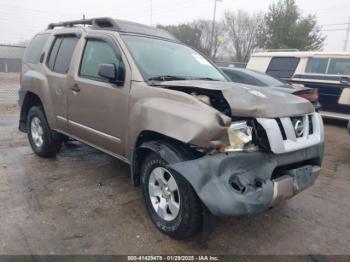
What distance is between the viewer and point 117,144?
12.1ft

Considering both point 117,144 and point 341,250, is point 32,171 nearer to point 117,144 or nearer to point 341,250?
point 117,144

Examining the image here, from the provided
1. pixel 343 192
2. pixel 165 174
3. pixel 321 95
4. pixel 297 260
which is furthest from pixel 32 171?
pixel 321 95

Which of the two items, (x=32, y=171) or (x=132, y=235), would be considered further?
(x=32, y=171)

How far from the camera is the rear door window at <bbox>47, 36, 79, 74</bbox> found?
14.8 ft

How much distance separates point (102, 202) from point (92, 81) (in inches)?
56.3

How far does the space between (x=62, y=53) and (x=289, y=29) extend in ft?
84.1

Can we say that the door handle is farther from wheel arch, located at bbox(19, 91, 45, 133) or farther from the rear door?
wheel arch, located at bbox(19, 91, 45, 133)

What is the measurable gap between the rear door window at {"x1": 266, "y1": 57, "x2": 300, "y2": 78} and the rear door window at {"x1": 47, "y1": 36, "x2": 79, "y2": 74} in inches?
273

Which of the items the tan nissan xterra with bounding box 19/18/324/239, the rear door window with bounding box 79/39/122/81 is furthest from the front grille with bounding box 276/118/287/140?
the rear door window with bounding box 79/39/122/81

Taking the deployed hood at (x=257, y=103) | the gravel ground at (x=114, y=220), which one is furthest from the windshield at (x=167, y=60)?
the gravel ground at (x=114, y=220)

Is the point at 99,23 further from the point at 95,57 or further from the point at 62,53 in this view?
the point at 62,53

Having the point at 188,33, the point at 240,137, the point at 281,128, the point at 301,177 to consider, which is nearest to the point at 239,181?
the point at 240,137

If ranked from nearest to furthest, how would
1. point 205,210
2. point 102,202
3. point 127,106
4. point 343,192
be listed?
1. point 205,210
2. point 127,106
3. point 102,202
4. point 343,192

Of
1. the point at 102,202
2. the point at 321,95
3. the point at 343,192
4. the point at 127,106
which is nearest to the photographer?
the point at 127,106
